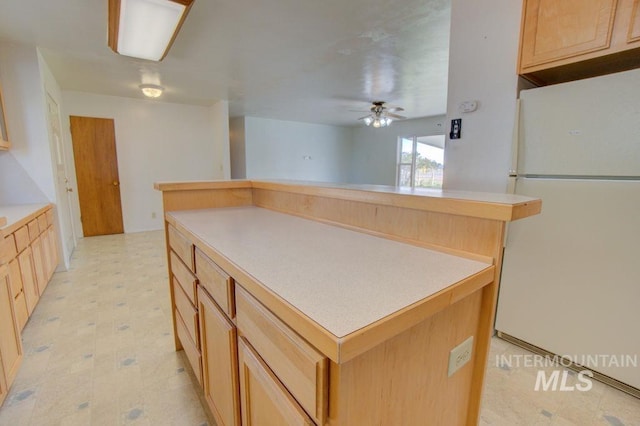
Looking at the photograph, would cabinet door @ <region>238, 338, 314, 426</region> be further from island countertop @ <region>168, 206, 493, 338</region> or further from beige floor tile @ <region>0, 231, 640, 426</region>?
beige floor tile @ <region>0, 231, 640, 426</region>

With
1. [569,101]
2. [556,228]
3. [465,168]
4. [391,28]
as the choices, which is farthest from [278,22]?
[556,228]

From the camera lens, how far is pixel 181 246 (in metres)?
1.52

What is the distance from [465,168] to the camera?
86.2 inches

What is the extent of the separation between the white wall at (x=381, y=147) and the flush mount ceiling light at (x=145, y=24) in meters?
5.91

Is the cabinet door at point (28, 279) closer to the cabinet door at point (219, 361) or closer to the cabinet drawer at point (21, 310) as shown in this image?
the cabinet drawer at point (21, 310)

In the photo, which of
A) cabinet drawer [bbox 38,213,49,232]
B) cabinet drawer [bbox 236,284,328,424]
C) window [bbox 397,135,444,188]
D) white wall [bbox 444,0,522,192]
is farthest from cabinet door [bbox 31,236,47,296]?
window [bbox 397,135,444,188]

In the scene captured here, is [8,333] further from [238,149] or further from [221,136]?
[238,149]

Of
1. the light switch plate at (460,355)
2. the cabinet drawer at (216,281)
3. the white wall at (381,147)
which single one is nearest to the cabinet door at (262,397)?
the cabinet drawer at (216,281)

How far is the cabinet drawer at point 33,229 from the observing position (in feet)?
7.80

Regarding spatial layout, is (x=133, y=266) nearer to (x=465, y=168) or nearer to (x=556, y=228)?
(x=465, y=168)

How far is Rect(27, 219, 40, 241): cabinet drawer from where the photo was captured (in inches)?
93.6

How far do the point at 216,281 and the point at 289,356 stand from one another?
507 mm

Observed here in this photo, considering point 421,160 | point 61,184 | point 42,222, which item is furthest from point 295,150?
point 42,222

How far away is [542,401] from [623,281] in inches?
30.3
